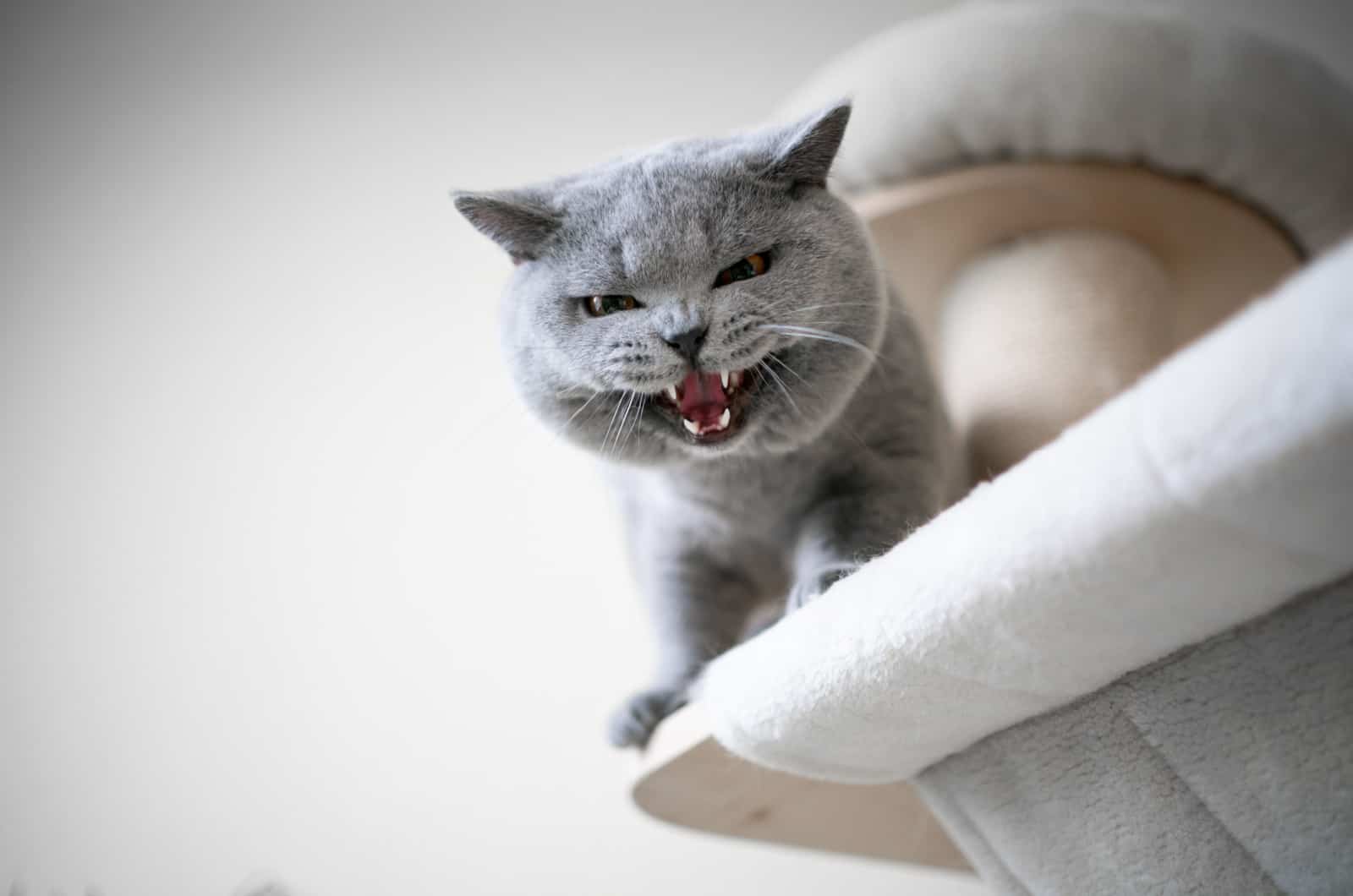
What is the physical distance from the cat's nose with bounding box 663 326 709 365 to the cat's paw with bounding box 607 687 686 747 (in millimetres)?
411

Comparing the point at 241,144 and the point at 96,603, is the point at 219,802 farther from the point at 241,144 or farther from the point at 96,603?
the point at 241,144

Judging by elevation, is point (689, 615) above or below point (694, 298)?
below

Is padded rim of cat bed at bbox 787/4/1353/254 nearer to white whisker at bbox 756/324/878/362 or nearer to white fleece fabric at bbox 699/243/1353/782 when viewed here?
white whisker at bbox 756/324/878/362

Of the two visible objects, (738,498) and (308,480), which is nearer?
(738,498)

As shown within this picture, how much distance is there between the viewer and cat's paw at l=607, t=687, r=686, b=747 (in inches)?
39.4

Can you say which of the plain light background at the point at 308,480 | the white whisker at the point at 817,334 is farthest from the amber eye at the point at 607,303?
→ the plain light background at the point at 308,480

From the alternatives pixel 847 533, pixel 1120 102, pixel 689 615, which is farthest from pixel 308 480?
pixel 1120 102

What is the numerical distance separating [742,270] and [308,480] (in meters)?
1.17

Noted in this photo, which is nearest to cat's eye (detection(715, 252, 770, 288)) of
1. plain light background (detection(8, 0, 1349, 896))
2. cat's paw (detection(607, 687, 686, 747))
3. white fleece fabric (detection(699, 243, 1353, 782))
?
white fleece fabric (detection(699, 243, 1353, 782))

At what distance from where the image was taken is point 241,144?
69.5 inches

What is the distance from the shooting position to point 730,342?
798 millimetres

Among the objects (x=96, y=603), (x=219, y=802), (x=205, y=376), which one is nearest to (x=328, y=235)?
(x=205, y=376)

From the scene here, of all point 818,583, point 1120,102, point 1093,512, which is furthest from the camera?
point 1120,102

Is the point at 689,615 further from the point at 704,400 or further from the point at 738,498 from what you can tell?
the point at 704,400
